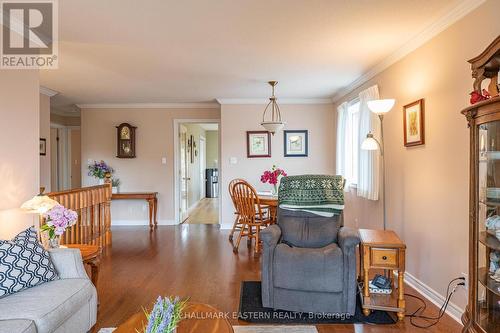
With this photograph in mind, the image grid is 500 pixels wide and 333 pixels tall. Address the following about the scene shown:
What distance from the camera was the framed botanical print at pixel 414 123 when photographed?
2.95 m

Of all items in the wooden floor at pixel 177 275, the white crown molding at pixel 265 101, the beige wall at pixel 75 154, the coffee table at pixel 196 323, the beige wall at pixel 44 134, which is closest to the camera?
the coffee table at pixel 196 323

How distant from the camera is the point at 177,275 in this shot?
350 centimetres

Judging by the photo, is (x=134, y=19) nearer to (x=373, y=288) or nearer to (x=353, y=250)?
(x=353, y=250)

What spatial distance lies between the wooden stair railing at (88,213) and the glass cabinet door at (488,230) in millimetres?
3604

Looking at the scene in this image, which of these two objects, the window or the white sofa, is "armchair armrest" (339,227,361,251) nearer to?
the white sofa

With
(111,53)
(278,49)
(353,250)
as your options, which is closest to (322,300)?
(353,250)

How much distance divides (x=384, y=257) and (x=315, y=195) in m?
0.80

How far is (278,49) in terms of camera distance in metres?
3.34

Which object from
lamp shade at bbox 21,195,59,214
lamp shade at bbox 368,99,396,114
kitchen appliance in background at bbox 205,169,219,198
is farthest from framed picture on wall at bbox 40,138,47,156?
kitchen appliance in background at bbox 205,169,219,198

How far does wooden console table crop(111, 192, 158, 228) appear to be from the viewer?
6.02m

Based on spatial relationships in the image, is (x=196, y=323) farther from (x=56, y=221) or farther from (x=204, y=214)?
(x=204, y=214)

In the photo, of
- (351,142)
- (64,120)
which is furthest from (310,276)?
(64,120)

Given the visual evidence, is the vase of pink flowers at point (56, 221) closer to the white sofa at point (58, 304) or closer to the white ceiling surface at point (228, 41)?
the white sofa at point (58, 304)

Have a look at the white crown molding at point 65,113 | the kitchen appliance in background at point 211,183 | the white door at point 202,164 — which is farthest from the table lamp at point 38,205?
the kitchen appliance in background at point 211,183
